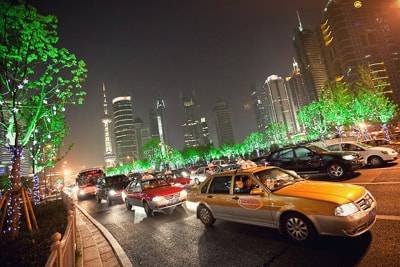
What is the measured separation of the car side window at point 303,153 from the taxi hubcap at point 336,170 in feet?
3.66

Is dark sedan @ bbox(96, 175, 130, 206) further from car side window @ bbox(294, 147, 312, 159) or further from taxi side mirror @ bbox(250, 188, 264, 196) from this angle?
taxi side mirror @ bbox(250, 188, 264, 196)

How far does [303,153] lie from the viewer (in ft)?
43.1

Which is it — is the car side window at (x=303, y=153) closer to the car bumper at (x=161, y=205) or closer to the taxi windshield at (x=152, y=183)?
the car bumper at (x=161, y=205)

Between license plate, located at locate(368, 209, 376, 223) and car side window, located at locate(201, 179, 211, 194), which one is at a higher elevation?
car side window, located at locate(201, 179, 211, 194)

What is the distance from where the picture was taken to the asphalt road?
4754 mm

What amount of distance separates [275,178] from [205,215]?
2.64m

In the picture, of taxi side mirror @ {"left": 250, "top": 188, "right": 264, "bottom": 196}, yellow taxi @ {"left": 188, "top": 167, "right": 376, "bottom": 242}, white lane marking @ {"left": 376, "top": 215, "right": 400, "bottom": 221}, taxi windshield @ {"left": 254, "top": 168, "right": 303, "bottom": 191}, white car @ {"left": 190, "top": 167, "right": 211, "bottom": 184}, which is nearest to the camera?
yellow taxi @ {"left": 188, "top": 167, "right": 376, "bottom": 242}

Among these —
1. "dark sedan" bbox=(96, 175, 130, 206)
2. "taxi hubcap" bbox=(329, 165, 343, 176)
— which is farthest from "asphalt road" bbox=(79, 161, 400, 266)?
"dark sedan" bbox=(96, 175, 130, 206)

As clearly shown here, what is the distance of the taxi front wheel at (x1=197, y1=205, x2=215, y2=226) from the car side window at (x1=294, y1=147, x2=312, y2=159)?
7.11 metres

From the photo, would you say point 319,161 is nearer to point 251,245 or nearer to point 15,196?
point 251,245

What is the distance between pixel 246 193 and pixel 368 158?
11446mm

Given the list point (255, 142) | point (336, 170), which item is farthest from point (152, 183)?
point (255, 142)

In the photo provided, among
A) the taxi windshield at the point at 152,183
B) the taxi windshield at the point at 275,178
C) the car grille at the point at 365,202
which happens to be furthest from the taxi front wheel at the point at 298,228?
the taxi windshield at the point at 152,183

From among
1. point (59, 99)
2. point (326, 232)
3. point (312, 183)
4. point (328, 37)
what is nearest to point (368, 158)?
point (312, 183)
